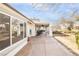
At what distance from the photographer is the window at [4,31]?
3164 millimetres

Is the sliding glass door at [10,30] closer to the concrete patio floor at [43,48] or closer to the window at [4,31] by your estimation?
the window at [4,31]

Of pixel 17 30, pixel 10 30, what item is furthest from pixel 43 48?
pixel 10 30

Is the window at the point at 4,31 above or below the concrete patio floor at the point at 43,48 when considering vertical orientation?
above

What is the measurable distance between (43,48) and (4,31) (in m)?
0.85

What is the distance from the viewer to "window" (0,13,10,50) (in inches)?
125

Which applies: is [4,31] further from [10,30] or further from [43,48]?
[43,48]

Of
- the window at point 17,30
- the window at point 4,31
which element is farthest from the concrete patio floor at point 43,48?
the window at point 4,31

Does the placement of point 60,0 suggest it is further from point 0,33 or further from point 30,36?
point 0,33

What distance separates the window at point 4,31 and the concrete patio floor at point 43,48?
35 cm

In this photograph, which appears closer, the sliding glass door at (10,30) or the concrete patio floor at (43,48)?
the sliding glass door at (10,30)

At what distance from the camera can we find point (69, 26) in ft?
11.4

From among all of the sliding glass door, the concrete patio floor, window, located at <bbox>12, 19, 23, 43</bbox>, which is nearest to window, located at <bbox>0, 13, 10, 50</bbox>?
the sliding glass door

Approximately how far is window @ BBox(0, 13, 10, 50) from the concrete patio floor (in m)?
0.35

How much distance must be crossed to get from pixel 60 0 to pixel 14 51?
1323 millimetres
